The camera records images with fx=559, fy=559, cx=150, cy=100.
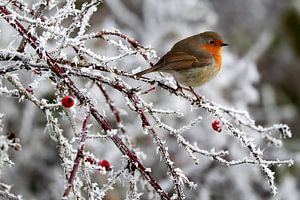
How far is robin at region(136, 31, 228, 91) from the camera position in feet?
10.8

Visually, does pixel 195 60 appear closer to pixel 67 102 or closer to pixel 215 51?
pixel 215 51

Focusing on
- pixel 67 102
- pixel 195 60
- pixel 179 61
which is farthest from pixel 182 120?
pixel 67 102

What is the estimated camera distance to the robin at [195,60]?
130 inches

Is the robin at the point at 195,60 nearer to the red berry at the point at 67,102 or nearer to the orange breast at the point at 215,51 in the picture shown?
the orange breast at the point at 215,51

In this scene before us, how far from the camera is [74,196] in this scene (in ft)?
5.97

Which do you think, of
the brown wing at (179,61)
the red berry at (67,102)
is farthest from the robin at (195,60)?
the red berry at (67,102)

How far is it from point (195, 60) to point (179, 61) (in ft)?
0.55

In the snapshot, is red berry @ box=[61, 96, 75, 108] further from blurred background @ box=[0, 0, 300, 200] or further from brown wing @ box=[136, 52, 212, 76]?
A: blurred background @ box=[0, 0, 300, 200]

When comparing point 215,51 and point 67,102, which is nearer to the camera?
point 67,102

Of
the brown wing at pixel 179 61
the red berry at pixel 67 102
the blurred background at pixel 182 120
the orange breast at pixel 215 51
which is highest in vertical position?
the blurred background at pixel 182 120

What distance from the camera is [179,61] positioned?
11.0 ft

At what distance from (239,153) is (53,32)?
3.77 meters

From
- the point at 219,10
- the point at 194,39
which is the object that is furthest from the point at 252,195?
the point at 219,10

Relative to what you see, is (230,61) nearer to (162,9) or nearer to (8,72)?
(162,9)
